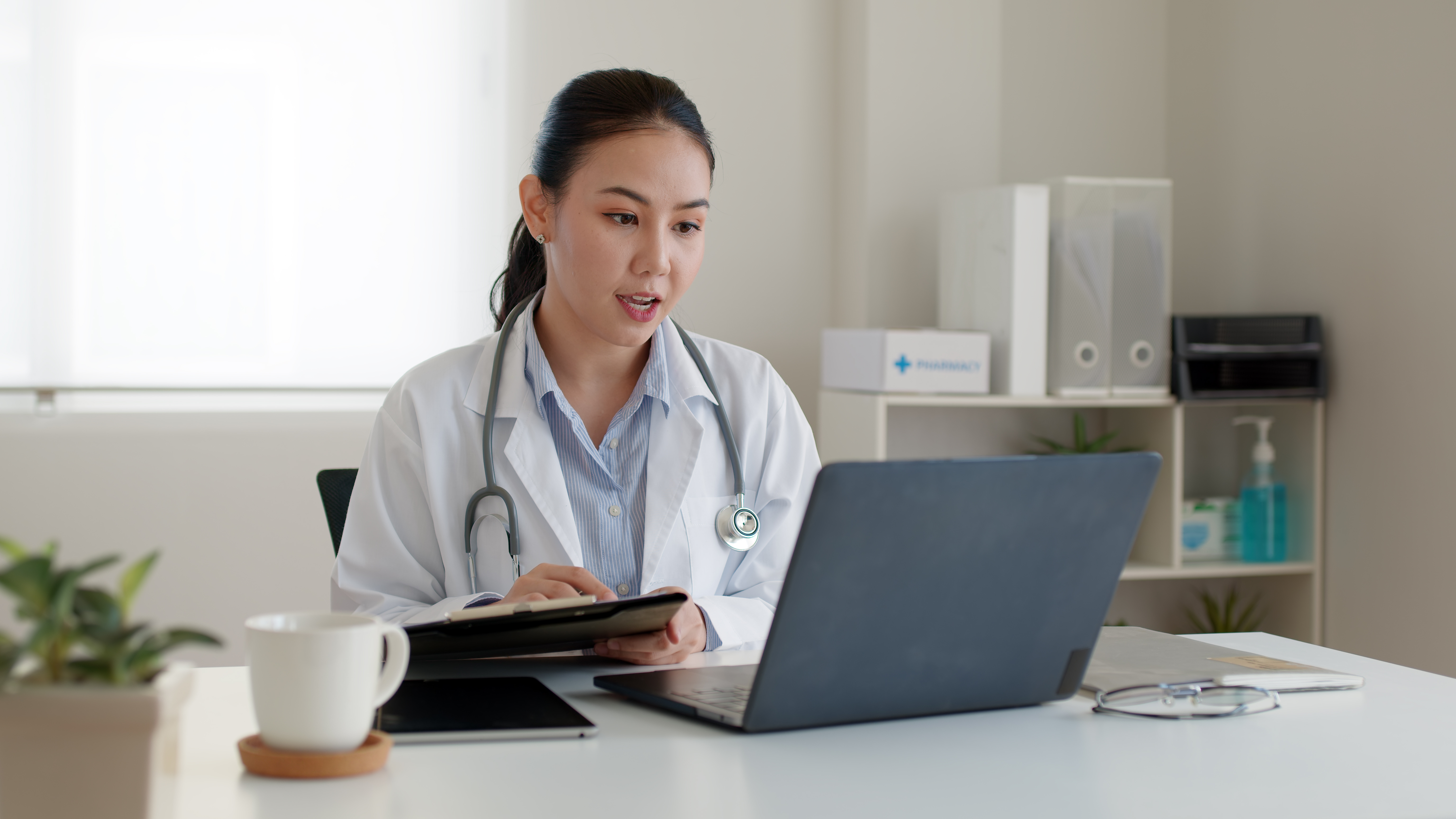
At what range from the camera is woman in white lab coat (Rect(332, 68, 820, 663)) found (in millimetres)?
1504

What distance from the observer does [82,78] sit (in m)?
2.69

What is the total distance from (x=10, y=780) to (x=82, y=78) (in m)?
2.55

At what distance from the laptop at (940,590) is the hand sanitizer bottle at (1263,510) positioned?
1.97 meters

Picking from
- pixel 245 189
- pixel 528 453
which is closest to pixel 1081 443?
pixel 528 453

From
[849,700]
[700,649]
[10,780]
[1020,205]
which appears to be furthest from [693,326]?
[10,780]

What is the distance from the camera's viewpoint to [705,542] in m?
1.57

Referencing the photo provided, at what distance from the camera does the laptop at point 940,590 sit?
0.84m

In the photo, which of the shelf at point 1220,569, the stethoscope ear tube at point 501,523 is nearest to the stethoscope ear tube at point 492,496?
the stethoscope ear tube at point 501,523

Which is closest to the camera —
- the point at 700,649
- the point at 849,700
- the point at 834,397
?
the point at 849,700

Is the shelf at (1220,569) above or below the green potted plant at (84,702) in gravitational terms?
below

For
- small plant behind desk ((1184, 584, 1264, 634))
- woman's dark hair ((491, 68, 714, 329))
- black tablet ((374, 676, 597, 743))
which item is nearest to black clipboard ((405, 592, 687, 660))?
black tablet ((374, 676, 597, 743))

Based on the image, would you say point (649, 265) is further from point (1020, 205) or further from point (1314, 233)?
point (1314, 233)

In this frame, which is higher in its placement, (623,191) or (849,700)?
(623,191)

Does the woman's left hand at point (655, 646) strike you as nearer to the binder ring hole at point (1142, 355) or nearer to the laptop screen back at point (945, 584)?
the laptop screen back at point (945, 584)
